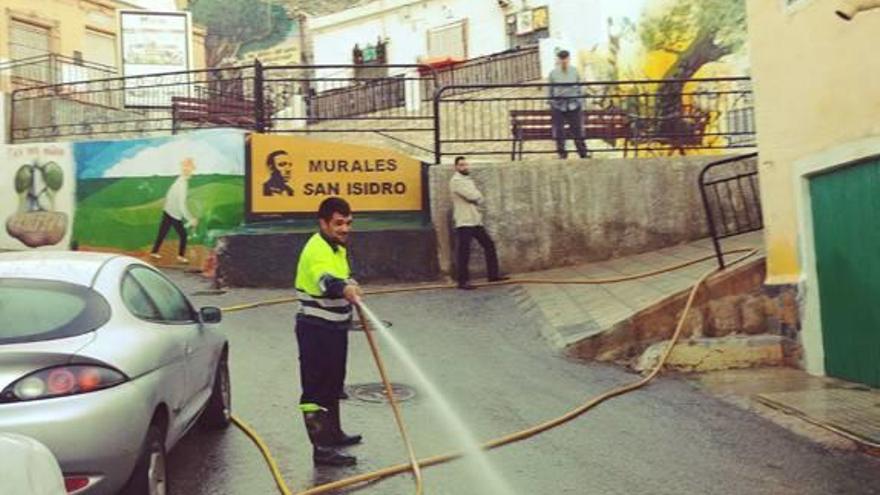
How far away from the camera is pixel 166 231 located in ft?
50.5

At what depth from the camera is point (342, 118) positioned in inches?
628

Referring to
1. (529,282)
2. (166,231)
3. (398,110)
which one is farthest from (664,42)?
(166,231)

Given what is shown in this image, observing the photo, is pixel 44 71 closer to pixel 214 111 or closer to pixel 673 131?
pixel 214 111

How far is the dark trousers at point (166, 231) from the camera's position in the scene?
15.3 meters

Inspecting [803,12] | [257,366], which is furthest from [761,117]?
[257,366]

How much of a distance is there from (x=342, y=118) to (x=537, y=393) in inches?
389

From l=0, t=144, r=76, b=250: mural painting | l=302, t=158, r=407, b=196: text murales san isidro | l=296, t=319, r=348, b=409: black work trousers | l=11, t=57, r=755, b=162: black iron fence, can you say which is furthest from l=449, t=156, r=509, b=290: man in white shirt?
l=0, t=144, r=76, b=250: mural painting

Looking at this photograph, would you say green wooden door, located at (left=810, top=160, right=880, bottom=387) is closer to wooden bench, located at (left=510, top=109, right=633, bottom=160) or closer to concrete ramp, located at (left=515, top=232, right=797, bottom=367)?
concrete ramp, located at (left=515, top=232, right=797, bottom=367)

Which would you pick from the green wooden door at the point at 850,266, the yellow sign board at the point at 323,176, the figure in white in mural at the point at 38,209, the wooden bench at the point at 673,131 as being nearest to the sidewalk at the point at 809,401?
the green wooden door at the point at 850,266

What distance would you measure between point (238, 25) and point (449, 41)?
1748 cm

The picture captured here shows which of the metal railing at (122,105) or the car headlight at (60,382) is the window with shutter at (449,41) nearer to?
the metal railing at (122,105)

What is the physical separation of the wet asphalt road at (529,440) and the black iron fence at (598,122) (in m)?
6.14

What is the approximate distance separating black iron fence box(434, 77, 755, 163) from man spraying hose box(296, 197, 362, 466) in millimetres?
8941

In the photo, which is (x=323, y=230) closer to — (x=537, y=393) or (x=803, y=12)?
(x=537, y=393)
